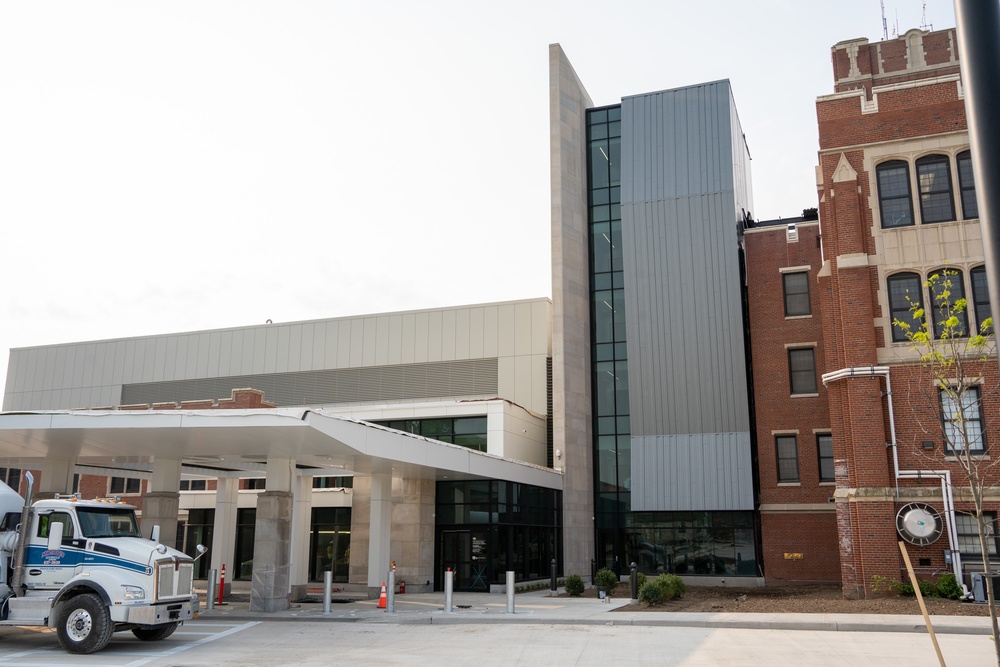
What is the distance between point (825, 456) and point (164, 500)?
26.0 m

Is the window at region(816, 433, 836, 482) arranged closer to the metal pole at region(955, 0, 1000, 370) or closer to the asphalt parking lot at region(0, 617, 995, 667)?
the asphalt parking lot at region(0, 617, 995, 667)

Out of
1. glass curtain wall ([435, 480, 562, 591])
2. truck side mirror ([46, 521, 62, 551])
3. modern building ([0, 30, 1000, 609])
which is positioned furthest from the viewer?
glass curtain wall ([435, 480, 562, 591])

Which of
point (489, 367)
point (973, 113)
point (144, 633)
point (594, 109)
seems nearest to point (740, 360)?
point (489, 367)

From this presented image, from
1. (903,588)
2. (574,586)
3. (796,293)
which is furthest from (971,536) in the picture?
(796,293)

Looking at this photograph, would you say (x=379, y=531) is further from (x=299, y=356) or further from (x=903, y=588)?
(x=299, y=356)

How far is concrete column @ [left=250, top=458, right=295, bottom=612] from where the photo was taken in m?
23.9

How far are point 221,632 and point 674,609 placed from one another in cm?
1192

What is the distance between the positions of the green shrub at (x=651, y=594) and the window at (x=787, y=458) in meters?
14.1

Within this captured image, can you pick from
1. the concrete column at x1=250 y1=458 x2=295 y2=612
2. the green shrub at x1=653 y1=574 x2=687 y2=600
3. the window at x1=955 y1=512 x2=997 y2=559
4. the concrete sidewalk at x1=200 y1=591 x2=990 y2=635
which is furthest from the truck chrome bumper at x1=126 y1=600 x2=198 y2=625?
the window at x1=955 y1=512 x2=997 y2=559

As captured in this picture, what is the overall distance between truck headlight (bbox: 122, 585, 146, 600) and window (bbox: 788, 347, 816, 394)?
2840cm

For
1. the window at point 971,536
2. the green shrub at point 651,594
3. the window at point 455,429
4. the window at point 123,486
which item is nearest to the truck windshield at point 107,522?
the green shrub at point 651,594

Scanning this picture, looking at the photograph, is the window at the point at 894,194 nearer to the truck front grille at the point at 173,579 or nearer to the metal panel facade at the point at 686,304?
the metal panel facade at the point at 686,304

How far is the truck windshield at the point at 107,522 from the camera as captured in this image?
707 inches

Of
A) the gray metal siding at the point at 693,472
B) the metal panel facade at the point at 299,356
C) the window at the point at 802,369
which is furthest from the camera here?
the metal panel facade at the point at 299,356
